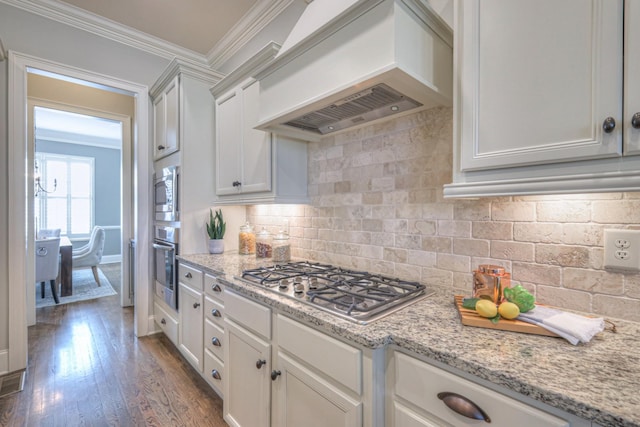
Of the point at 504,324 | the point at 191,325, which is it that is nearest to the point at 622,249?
the point at 504,324

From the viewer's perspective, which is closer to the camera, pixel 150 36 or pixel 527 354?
pixel 527 354

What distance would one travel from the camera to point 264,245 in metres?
2.25

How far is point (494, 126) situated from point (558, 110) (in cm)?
16

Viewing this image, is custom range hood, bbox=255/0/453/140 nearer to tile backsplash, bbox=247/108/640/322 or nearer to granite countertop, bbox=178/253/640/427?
tile backsplash, bbox=247/108/640/322

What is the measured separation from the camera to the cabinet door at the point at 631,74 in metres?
0.70

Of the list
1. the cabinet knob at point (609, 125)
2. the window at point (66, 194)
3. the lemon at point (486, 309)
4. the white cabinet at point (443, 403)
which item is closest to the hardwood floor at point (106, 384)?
the white cabinet at point (443, 403)

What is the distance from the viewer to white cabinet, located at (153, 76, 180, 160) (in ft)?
8.05

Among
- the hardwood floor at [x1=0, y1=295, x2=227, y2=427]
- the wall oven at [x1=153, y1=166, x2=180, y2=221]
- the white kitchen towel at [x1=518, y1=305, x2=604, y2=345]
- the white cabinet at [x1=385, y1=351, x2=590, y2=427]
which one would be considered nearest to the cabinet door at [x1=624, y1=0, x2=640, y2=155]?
the white kitchen towel at [x1=518, y1=305, x2=604, y2=345]

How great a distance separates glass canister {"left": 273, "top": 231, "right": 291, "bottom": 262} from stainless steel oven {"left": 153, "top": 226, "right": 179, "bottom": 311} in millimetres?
879

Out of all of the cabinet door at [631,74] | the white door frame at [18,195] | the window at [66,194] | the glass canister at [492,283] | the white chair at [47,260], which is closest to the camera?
the cabinet door at [631,74]

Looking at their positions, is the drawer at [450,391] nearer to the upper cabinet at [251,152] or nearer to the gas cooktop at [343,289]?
the gas cooktop at [343,289]

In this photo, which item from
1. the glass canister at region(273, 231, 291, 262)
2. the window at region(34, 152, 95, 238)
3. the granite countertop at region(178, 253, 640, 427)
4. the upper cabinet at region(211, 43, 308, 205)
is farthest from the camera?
the window at region(34, 152, 95, 238)

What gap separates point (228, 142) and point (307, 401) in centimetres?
182

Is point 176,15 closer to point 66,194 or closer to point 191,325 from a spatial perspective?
point 191,325
